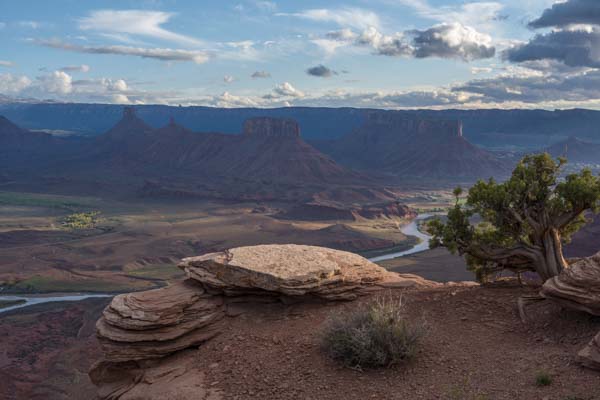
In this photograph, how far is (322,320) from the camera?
55.6 ft

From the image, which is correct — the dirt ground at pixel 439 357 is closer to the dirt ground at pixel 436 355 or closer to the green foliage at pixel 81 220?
the dirt ground at pixel 436 355

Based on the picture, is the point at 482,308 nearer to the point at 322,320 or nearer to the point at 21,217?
the point at 322,320

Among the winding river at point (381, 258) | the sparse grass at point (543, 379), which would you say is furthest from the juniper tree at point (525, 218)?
the winding river at point (381, 258)

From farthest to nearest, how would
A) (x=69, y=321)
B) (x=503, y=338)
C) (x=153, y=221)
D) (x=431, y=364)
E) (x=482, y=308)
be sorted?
(x=153, y=221), (x=69, y=321), (x=482, y=308), (x=503, y=338), (x=431, y=364)

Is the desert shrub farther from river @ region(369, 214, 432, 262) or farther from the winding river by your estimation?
river @ region(369, 214, 432, 262)

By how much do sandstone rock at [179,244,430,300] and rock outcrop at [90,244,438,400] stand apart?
0.03 meters

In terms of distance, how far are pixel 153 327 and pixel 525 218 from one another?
43.7 feet

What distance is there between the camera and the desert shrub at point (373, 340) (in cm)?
1327

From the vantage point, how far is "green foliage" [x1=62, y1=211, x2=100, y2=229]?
112738 mm

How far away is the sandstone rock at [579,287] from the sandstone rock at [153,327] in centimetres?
1027

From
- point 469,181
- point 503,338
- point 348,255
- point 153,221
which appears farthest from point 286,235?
point 469,181

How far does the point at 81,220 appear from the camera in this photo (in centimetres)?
11900

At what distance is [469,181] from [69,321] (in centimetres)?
17229

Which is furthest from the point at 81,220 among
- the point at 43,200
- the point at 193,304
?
the point at 193,304
